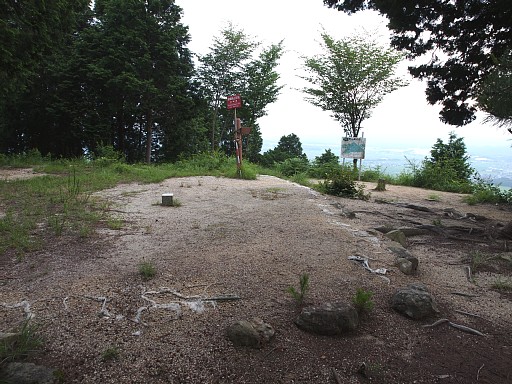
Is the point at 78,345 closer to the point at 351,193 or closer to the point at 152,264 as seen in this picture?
the point at 152,264

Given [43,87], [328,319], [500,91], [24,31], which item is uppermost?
[43,87]

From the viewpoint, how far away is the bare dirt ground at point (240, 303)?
5.38 ft

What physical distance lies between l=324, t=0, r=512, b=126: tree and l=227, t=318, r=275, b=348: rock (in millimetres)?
5200

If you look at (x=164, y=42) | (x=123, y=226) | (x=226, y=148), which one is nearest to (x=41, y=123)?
(x=164, y=42)

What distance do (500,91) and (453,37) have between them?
3.68 meters

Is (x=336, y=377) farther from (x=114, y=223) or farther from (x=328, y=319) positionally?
(x=114, y=223)

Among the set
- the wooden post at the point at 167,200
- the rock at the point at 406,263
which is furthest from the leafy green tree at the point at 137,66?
the rock at the point at 406,263

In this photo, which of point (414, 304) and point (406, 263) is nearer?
point (414, 304)

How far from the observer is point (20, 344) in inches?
63.6

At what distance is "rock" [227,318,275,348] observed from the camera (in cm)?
179

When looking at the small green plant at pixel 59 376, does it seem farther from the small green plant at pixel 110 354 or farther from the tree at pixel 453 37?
the tree at pixel 453 37

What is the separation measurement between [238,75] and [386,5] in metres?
13.6

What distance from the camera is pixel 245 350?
1.74 m

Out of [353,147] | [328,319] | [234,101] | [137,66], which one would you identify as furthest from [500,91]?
[137,66]
